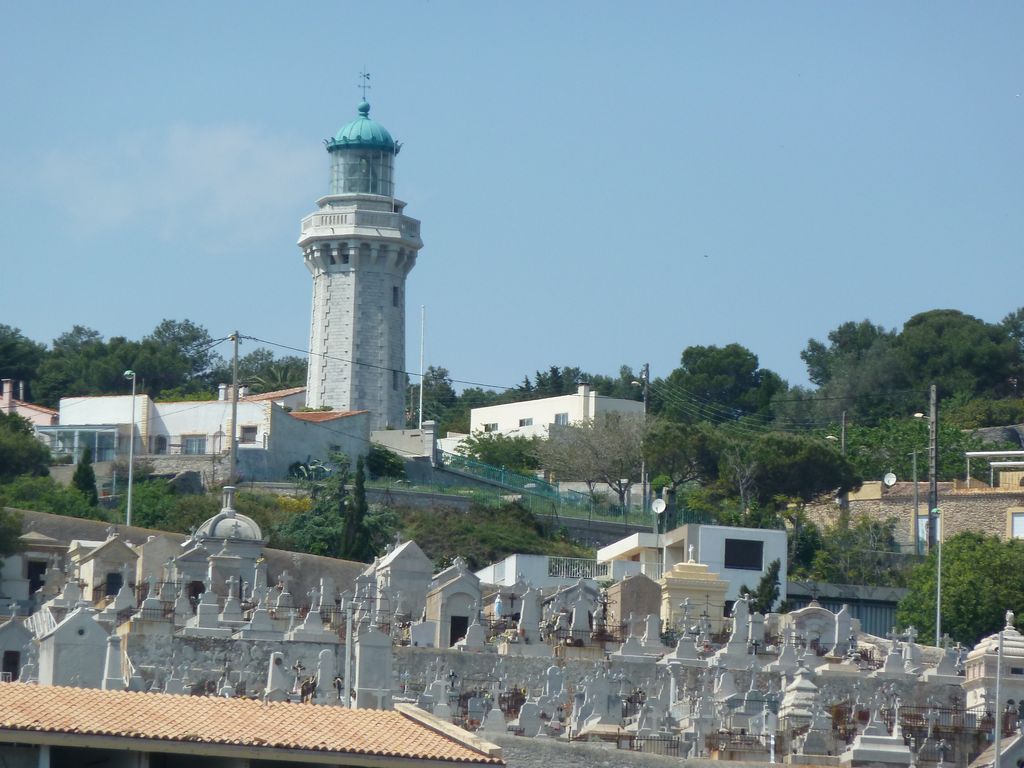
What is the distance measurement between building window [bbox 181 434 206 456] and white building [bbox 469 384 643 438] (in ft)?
48.6

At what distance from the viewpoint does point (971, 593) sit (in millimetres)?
52188

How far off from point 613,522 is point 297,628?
27086mm

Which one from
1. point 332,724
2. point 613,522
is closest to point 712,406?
point 613,522

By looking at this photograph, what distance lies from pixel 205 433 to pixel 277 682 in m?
33.8

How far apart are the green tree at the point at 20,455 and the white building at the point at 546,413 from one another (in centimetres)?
2012

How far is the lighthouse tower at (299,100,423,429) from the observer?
77188 mm

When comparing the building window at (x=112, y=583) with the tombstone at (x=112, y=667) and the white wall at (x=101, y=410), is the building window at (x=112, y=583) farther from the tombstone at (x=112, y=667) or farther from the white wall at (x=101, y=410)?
the white wall at (x=101, y=410)

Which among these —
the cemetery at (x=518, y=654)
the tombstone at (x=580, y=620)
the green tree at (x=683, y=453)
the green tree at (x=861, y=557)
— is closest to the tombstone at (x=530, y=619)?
the cemetery at (x=518, y=654)

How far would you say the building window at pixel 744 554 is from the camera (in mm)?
55969

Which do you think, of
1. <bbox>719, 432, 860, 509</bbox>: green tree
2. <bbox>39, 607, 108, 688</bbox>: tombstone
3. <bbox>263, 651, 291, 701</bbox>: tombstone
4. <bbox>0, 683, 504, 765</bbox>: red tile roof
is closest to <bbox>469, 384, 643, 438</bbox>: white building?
<bbox>719, 432, 860, 509</bbox>: green tree

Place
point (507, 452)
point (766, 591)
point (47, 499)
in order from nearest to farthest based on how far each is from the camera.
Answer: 1. point (766, 591)
2. point (47, 499)
3. point (507, 452)

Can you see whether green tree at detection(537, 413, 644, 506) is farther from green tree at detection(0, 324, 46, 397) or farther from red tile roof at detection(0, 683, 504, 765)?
red tile roof at detection(0, 683, 504, 765)

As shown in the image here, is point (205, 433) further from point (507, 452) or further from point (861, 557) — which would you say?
point (861, 557)

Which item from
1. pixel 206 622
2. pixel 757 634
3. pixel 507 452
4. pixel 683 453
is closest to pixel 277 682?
pixel 206 622
